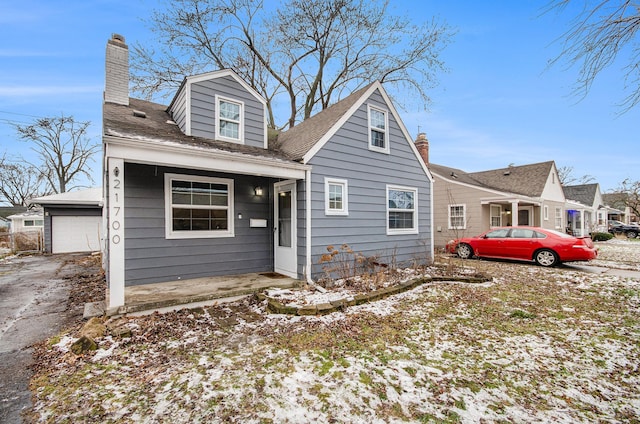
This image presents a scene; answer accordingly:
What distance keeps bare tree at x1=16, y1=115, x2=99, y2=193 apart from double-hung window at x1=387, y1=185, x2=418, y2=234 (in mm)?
33099

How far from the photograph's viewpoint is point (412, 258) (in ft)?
30.3

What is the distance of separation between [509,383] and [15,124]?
36190 millimetres

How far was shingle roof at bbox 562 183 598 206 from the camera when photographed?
90.6 feet

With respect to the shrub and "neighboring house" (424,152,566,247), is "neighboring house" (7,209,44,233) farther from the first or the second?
the shrub

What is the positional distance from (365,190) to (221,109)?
4.52 m

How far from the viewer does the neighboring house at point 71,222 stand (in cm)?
1468

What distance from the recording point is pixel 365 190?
314 inches

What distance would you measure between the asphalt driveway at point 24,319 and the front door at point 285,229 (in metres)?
4.18

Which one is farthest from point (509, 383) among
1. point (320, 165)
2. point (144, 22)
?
point (144, 22)

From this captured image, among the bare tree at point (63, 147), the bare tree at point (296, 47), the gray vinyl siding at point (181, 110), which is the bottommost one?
the gray vinyl siding at point (181, 110)

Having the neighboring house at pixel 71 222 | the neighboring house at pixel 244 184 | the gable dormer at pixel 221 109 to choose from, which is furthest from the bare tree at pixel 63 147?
the gable dormer at pixel 221 109

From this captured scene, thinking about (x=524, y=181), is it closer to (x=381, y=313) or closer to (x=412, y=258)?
(x=412, y=258)

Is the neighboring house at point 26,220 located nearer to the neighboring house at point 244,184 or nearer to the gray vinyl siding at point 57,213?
the gray vinyl siding at point 57,213

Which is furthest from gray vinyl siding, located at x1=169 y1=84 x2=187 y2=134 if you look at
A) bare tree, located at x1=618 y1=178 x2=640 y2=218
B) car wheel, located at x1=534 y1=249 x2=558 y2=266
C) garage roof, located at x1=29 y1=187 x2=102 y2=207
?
bare tree, located at x1=618 y1=178 x2=640 y2=218
